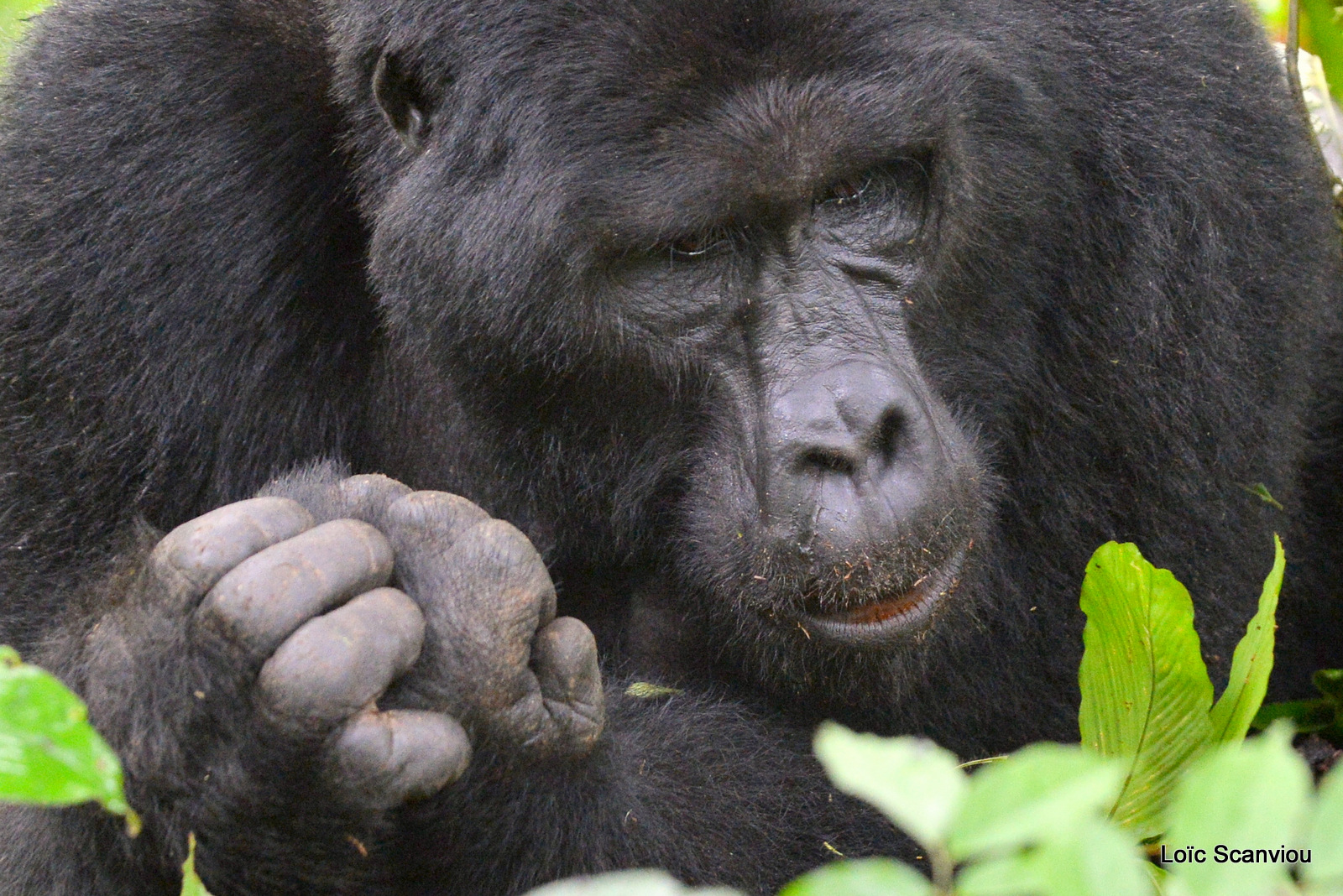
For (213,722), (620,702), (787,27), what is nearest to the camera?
(213,722)

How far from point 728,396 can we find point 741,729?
2.57 ft

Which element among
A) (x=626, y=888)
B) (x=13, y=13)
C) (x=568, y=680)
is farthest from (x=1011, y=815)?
(x=13, y=13)

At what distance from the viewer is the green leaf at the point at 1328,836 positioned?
86cm

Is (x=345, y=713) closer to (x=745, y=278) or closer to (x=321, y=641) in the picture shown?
(x=321, y=641)

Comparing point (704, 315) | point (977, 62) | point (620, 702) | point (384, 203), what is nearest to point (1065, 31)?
point (977, 62)

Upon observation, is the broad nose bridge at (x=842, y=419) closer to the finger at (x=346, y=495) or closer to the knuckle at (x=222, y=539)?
the finger at (x=346, y=495)

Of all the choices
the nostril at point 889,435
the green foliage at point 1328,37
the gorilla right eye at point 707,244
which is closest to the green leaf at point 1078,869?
the nostril at point 889,435

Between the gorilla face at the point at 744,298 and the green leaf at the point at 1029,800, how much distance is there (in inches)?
62.8

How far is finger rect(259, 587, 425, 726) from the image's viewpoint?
2152 mm

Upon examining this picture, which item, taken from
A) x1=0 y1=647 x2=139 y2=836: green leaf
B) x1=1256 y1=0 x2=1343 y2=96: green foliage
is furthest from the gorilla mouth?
x1=1256 y1=0 x2=1343 y2=96: green foliage

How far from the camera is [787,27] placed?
2.75m

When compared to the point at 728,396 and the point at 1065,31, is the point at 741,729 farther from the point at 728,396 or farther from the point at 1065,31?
the point at 1065,31

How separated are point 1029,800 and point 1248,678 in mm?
1856

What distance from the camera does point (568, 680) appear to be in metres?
2.43
